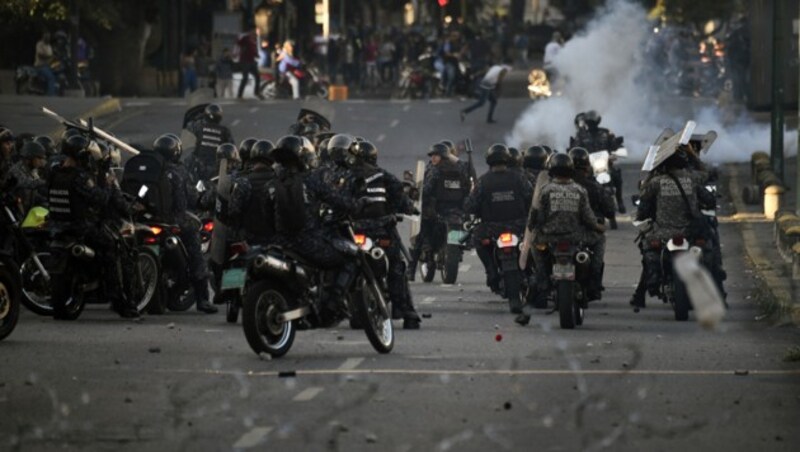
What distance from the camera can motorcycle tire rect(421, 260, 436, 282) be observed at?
24.4 metres

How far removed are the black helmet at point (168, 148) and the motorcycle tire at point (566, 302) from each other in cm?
389

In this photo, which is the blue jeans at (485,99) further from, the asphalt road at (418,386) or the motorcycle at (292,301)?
the motorcycle at (292,301)

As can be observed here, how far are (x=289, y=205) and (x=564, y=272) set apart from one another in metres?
3.14

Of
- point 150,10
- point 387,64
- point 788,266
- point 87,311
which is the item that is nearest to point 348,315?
point 87,311

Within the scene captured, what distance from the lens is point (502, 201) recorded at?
20828 mm

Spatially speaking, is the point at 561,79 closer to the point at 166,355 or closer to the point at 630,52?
the point at 630,52

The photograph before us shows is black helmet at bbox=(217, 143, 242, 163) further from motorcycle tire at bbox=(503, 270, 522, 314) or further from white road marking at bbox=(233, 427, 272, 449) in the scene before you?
white road marking at bbox=(233, 427, 272, 449)

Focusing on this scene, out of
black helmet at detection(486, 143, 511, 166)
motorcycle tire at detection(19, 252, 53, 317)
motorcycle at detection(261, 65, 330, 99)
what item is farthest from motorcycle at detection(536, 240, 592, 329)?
motorcycle at detection(261, 65, 330, 99)

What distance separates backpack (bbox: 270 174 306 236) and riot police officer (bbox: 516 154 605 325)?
333cm

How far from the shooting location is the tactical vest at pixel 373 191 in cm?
1837

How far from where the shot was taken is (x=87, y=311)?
20438 mm

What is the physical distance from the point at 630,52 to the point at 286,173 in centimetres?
3393

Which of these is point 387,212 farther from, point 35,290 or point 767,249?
point 767,249

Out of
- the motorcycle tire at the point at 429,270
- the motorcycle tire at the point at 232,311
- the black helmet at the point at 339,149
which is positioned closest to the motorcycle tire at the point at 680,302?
the black helmet at the point at 339,149
